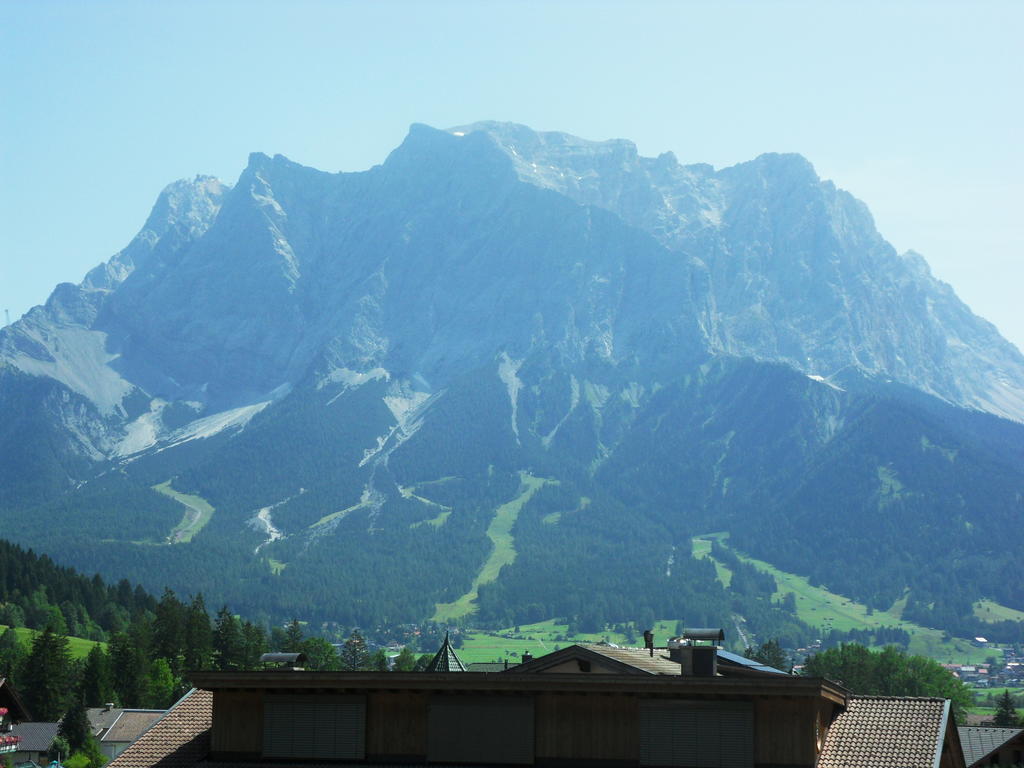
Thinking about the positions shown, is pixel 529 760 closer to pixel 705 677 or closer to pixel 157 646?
pixel 705 677

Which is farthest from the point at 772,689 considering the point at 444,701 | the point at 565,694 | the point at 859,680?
the point at 859,680

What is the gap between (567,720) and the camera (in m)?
51.8

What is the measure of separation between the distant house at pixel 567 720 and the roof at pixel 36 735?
81.0 m

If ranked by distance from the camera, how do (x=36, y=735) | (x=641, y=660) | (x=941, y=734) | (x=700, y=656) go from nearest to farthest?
(x=941, y=734) → (x=700, y=656) → (x=641, y=660) → (x=36, y=735)

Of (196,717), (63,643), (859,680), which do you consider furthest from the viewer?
(859,680)

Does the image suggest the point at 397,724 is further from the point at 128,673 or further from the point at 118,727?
the point at 128,673

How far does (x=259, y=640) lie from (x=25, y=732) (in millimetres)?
61567

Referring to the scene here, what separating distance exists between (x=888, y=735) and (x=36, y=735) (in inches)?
3976

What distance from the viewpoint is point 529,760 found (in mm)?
51594

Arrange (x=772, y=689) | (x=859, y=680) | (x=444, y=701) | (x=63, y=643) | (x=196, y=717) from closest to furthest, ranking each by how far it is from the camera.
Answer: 1. (x=772, y=689)
2. (x=444, y=701)
3. (x=196, y=717)
4. (x=63, y=643)
5. (x=859, y=680)

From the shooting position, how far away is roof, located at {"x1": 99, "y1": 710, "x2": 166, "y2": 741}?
131000 millimetres

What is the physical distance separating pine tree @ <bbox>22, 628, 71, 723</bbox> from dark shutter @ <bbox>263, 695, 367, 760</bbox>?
374ft

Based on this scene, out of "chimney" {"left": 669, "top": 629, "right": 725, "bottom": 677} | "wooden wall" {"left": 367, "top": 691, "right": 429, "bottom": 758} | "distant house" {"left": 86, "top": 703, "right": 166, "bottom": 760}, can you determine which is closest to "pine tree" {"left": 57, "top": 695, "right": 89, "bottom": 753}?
"distant house" {"left": 86, "top": 703, "right": 166, "bottom": 760}

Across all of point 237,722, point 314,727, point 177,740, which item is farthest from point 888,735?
point 177,740
